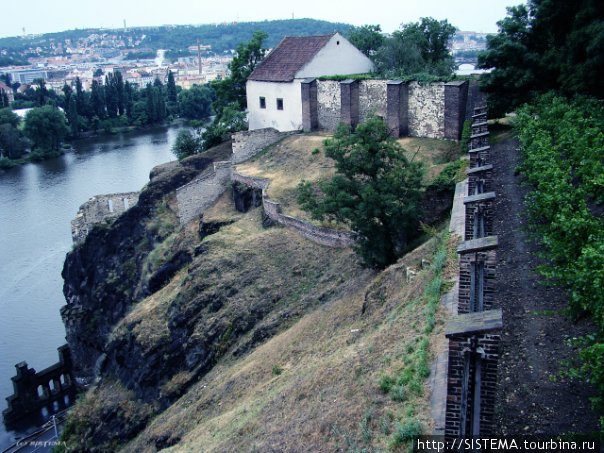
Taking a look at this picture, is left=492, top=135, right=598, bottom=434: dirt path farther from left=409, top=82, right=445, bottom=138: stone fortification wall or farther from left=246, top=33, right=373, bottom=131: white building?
left=246, top=33, right=373, bottom=131: white building

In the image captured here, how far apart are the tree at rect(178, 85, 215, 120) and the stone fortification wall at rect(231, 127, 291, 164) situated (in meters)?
78.9

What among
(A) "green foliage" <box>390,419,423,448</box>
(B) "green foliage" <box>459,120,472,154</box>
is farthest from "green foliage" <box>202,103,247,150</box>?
(A) "green foliage" <box>390,419,423,448</box>

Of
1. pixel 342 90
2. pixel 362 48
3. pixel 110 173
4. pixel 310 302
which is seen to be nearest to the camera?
pixel 310 302

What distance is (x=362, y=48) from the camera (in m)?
51.3

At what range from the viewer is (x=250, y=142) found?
129 feet

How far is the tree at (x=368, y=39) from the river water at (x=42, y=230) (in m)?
28.0

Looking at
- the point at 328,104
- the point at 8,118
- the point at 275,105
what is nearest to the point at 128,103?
the point at 8,118

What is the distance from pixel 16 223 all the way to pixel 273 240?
38431mm

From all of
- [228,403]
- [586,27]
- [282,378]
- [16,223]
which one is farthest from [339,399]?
[16,223]

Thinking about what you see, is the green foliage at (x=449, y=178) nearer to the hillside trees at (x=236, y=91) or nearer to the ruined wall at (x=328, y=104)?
the ruined wall at (x=328, y=104)

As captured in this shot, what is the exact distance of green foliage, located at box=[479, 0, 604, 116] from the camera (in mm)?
26578

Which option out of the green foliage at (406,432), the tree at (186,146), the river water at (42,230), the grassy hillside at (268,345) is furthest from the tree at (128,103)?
the green foliage at (406,432)

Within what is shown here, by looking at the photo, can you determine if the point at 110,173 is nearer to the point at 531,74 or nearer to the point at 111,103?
the point at 111,103

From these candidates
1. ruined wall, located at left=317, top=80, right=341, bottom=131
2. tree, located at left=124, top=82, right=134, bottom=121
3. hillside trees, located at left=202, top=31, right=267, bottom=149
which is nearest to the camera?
ruined wall, located at left=317, top=80, right=341, bottom=131
